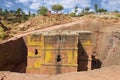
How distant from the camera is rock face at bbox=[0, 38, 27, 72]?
83.8ft

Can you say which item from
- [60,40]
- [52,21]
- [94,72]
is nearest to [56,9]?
[52,21]

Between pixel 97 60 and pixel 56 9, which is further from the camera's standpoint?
pixel 56 9

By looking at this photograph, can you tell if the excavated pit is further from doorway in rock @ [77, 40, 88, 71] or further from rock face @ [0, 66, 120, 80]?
rock face @ [0, 66, 120, 80]

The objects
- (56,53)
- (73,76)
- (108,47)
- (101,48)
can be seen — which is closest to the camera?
(73,76)

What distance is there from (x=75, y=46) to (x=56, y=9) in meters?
27.8

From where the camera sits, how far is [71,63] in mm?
20391

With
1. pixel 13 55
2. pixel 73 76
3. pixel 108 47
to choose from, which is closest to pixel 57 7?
pixel 13 55

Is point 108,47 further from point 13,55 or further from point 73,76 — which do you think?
point 73,76

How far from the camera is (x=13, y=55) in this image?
27.4 m

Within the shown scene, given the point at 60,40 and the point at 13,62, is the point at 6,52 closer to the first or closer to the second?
the point at 13,62

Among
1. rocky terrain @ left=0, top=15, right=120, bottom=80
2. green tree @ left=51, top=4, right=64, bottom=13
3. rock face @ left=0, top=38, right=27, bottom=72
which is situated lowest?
rock face @ left=0, top=38, right=27, bottom=72

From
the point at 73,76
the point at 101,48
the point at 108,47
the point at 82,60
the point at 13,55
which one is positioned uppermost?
the point at 73,76

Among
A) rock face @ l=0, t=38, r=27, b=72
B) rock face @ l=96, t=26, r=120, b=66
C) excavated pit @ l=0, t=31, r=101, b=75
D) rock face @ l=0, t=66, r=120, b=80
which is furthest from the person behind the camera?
rock face @ l=0, t=38, r=27, b=72

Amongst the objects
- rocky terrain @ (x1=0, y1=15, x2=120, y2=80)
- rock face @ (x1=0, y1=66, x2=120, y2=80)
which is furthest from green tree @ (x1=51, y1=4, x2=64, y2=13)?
rock face @ (x1=0, y1=66, x2=120, y2=80)
